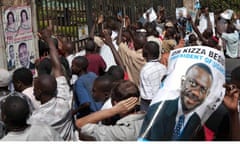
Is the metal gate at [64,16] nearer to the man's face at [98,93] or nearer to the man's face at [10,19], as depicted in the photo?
the man's face at [10,19]

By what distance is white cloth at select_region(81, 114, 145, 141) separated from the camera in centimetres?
374

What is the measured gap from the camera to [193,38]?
32.0 feet

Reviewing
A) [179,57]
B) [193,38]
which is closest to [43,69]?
[179,57]

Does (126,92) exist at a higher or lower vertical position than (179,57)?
lower

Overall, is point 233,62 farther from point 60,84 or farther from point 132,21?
point 132,21

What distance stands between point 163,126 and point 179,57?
45 cm

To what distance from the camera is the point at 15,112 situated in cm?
381

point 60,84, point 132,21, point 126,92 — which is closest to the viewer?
point 126,92

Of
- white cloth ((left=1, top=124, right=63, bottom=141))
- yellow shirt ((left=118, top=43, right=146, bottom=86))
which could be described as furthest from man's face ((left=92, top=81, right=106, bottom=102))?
yellow shirt ((left=118, top=43, right=146, bottom=86))

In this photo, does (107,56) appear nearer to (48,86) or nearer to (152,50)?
(152,50)

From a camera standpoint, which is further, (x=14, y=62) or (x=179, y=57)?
(x=14, y=62)

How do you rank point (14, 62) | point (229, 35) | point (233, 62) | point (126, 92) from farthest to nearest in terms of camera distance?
point (229, 35)
point (14, 62)
point (233, 62)
point (126, 92)

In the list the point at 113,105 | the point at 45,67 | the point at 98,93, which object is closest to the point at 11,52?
the point at 45,67

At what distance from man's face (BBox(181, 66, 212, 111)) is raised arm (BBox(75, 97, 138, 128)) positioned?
71 cm
